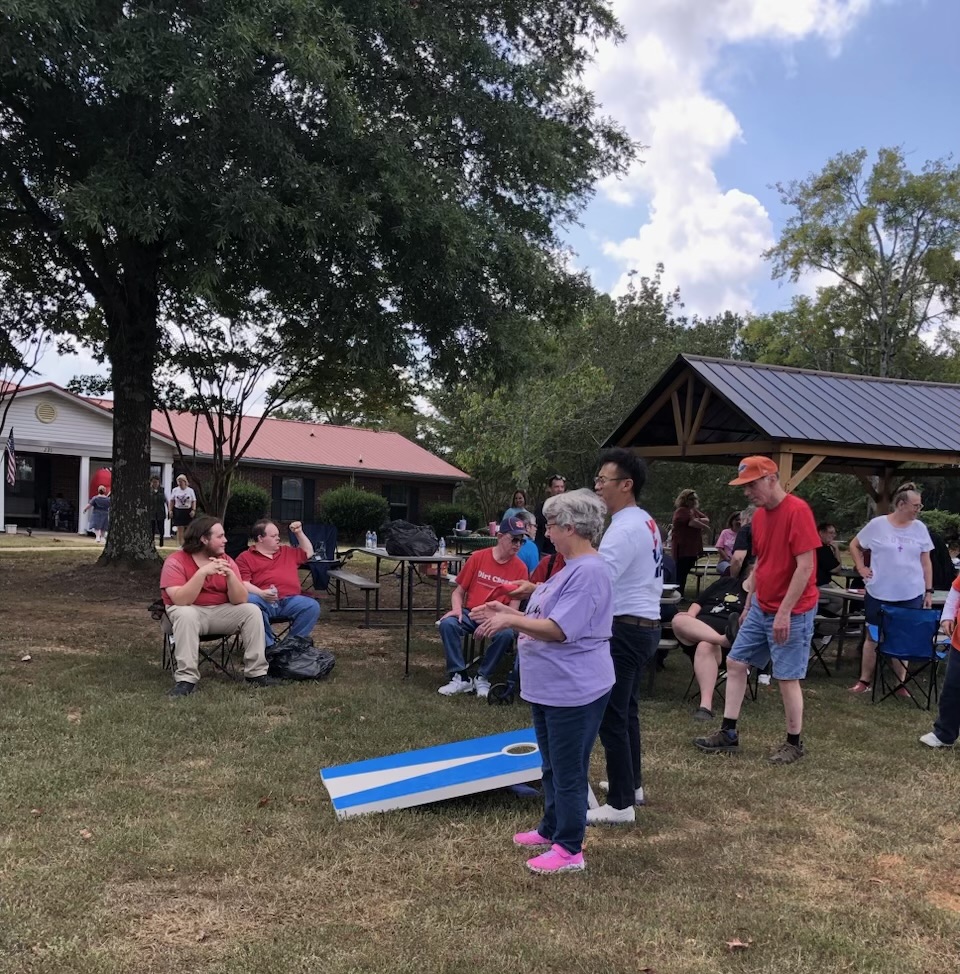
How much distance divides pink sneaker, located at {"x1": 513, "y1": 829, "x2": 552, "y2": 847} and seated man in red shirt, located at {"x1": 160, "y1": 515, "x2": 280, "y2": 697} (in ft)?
9.89

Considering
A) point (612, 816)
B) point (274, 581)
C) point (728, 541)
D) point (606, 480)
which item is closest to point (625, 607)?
point (606, 480)

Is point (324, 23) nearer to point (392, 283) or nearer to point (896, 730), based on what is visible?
point (392, 283)

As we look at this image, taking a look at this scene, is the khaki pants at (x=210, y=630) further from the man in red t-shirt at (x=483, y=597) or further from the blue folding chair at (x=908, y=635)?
the blue folding chair at (x=908, y=635)

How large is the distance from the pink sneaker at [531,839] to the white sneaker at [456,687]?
8.58 feet

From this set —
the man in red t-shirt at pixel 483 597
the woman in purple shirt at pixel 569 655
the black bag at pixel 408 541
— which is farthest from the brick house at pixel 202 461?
the woman in purple shirt at pixel 569 655

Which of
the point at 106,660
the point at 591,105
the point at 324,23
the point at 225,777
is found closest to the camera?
the point at 225,777

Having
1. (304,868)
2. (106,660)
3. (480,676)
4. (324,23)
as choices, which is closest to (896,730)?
(480,676)

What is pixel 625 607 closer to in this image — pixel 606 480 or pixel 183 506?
pixel 606 480

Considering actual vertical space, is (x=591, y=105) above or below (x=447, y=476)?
above

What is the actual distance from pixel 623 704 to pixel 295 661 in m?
Result: 3.39

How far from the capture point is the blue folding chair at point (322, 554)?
34.2 ft

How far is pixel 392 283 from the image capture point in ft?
34.8

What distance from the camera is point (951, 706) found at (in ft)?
17.2

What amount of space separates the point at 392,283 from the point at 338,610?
3993mm
